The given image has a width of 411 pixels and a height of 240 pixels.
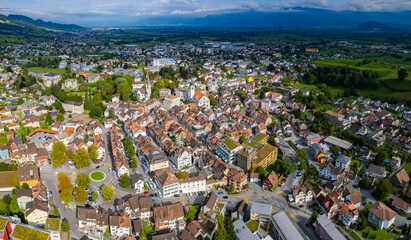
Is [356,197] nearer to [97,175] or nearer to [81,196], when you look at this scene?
[81,196]

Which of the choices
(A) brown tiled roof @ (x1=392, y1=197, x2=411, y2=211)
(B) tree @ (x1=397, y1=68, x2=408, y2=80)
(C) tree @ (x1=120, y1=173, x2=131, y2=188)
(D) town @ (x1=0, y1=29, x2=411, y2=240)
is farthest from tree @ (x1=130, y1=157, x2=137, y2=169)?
(B) tree @ (x1=397, y1=68, x2=408, y2=80)

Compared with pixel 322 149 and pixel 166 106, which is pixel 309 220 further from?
pixel 166 106

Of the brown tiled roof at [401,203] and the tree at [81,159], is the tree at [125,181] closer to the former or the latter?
the tree at [81,159]

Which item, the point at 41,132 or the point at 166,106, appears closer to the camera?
the point at 41,132

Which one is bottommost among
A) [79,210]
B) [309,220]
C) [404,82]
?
[309,220]

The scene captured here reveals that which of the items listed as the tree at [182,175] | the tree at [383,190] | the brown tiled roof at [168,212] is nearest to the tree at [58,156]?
the tree at [182,175]

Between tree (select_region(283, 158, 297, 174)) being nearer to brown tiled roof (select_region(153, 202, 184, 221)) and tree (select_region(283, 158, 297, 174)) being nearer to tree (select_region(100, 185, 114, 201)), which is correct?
brown tiled roof (select_region(153, 202, 184, 221))

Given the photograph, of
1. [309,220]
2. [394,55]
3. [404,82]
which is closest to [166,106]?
[309,220]
